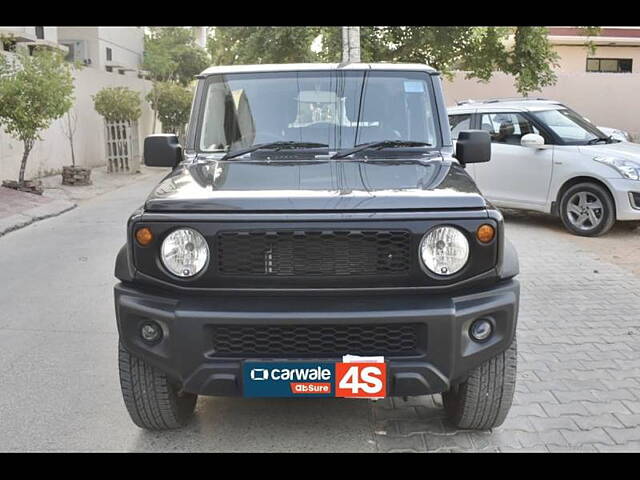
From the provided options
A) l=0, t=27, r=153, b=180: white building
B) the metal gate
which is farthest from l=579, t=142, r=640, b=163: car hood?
the metal gate

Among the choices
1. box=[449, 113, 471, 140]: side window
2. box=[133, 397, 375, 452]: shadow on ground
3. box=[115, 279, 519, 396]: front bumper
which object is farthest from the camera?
box=[449, 113, 471, 140]: side window

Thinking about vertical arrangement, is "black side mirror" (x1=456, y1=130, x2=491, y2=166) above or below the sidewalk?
→ above

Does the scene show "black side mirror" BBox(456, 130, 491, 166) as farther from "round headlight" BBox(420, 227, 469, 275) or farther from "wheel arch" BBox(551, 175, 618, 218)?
"wheel arch" BBox(551, 175, 618, 218)

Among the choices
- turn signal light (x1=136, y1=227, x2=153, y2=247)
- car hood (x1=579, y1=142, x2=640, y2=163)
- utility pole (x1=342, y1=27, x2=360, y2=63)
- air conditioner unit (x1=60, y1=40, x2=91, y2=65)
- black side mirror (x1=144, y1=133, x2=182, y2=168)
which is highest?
air conditioner unit (x1=60, y1=40, x2=91, y2=65)

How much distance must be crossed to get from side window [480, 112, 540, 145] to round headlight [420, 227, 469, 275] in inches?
279

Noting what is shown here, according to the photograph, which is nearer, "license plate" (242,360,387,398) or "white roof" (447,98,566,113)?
"license plate" (242,360,387,398)

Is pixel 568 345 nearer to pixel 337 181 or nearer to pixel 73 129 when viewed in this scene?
pixel 337 181

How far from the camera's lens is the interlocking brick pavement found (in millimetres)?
3592

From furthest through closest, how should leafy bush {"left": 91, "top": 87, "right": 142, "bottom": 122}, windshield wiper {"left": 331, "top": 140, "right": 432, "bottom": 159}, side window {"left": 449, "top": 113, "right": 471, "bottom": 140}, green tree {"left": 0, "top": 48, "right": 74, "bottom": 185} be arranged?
leafy bush {"left": 91, "top": 87, "right": 142, "bottom": 122} < green tree {"left": 0, "top": 48, "right": 74, "bottom": 185} < side window {"left": 449, "top": 113, "right": 471, "bottom": 140} < windshield wiper {"left": 331, "top": 140, "right": 432, "bottom": 159}

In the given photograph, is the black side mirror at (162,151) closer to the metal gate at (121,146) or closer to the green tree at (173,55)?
the metal gate at (121,146)

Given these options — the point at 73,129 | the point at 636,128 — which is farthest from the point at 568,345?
the point at 636,128

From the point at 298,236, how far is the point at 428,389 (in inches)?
34.4

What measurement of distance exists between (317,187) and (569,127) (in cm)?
723

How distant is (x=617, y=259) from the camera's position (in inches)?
310
